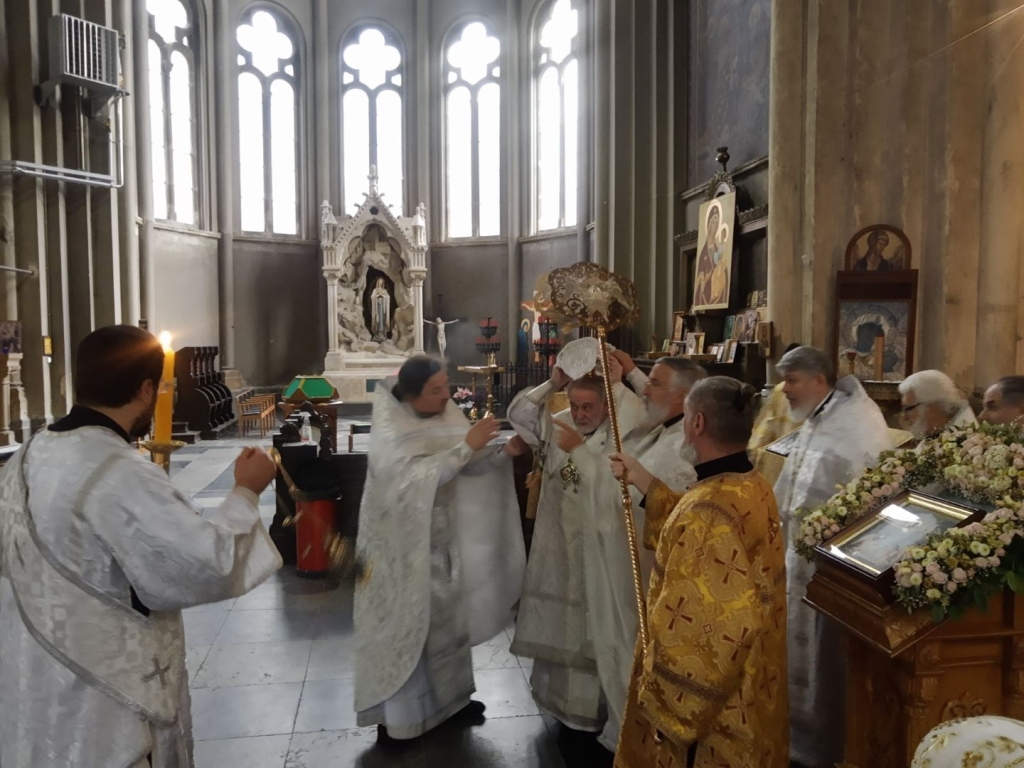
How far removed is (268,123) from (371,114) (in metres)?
2.74

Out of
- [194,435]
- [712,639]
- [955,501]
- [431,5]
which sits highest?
[431,5]

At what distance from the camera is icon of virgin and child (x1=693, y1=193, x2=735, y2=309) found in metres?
10.5

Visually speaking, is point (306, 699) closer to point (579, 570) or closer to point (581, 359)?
point (579, 570)

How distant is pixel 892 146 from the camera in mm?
7184

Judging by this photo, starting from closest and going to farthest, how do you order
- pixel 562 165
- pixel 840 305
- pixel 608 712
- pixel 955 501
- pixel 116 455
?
pixel 116 455, pixel 955 501, pixel 608 712, pixel 840 305, pixel 562 165

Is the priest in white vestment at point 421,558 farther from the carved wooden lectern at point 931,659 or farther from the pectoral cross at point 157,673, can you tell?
the carved wooden lectern at point 931,659

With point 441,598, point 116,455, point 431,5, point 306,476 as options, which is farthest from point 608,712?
point 431,5

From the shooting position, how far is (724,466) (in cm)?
230

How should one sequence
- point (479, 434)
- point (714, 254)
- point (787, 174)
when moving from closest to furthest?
point (479, 434) < point (787, 174) < point (714, 254)

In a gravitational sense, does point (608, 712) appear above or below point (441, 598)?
below

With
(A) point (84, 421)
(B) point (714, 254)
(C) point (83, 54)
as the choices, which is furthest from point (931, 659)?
(C) point (83, 54)

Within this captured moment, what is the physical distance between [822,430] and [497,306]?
18210 millimetres

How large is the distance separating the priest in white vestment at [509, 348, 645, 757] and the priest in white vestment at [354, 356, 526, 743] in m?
0.22

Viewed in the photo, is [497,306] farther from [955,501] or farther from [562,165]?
[955,501]
